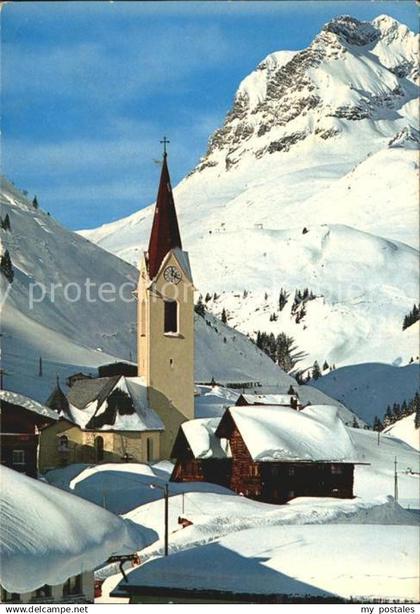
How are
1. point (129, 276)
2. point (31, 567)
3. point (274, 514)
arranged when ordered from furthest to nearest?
point (129, 276) → point (274, 514) → point (31, 567)

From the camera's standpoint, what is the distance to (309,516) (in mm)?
50969

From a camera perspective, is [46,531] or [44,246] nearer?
[46,531]

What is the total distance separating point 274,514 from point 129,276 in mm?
102868

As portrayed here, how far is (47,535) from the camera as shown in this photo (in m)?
20.0

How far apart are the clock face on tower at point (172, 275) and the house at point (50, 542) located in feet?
175

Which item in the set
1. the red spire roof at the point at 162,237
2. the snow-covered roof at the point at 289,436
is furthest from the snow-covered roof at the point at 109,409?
the snow-covered roof at the point at 289,436

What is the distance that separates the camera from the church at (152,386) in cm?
6962

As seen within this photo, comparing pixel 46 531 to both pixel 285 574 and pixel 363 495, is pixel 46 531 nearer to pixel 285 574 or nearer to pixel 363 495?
pixel 285 574

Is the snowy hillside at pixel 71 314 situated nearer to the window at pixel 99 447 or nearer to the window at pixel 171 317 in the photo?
the window at pixel 171 317

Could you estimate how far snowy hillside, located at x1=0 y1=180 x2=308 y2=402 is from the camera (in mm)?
109700

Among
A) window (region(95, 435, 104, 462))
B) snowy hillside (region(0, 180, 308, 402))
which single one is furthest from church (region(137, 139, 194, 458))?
snowy hillside (region(0, 180, 308, 402))

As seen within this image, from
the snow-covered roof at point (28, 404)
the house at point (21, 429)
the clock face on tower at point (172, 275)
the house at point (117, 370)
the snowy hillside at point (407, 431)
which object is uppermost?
the clock face on tower at point (172, 275)

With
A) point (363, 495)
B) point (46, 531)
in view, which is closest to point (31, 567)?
point (46, 531)

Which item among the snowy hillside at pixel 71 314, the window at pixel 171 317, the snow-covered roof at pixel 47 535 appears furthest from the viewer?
the snowy hillside at pixel 71 314
